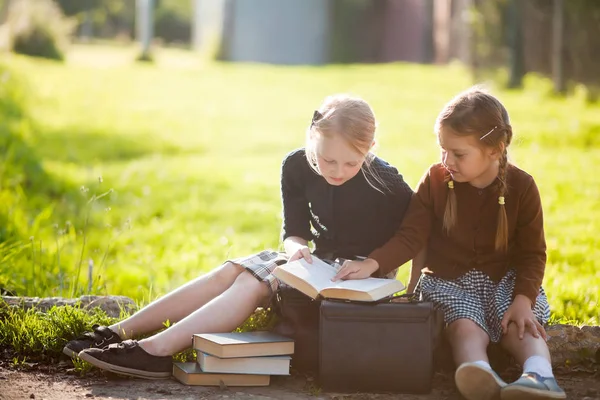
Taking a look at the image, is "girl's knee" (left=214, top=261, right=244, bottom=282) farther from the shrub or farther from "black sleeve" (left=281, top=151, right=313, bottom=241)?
the shrub

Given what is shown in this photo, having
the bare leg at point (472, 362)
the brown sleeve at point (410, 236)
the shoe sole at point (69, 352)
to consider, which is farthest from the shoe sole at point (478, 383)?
the shoe sole at point (69, 352)

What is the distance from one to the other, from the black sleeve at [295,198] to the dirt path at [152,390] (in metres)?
0.66

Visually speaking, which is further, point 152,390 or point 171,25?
point 171,25

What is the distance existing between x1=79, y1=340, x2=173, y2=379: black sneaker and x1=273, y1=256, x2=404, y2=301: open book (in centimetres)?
53

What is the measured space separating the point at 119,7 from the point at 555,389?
47962mm

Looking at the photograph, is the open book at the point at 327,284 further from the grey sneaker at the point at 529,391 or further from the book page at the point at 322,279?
the grey sneaker at the point at 529,391

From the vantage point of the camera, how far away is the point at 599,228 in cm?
682

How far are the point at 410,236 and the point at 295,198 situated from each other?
54 centimetres

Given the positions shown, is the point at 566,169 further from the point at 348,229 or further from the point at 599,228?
the point at 348,229

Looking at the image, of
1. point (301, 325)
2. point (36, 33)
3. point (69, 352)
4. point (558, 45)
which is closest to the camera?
point (69, 352)

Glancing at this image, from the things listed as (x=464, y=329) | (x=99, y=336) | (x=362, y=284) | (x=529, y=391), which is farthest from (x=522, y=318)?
(x=99, y=336)

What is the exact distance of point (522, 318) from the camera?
332 cm

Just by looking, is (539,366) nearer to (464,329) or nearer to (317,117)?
(464,329)

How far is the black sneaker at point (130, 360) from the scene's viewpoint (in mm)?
3217
